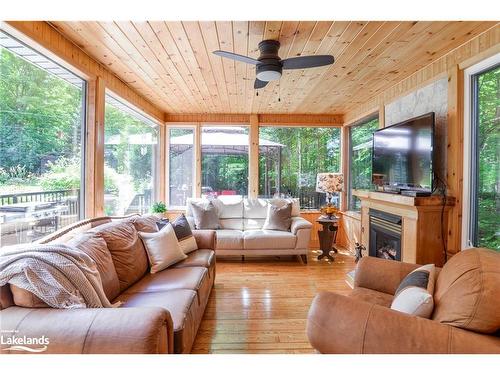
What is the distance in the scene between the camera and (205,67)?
9.95 feet

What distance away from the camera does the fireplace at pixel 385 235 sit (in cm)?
293

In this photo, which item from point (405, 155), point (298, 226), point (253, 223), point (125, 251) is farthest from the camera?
point (253, 223)

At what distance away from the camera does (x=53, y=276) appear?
1.28 m

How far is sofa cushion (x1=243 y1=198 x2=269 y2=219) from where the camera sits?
4660mm

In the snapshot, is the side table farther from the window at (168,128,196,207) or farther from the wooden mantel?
the window at (168,128,196,207)

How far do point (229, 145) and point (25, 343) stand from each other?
4555 millimetres

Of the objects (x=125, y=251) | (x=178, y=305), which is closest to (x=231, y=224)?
(x=125, y=251)

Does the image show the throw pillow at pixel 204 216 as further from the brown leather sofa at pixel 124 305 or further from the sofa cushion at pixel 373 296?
the sofa cushion at pixel 373 296

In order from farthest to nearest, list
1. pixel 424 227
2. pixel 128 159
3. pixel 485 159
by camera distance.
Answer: pixel 128 159 → pixel 424 227 → pixel 485 159

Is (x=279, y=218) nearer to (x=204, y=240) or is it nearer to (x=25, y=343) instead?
(x=204, y=240)

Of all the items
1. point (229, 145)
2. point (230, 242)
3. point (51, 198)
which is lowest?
point (230, 242)

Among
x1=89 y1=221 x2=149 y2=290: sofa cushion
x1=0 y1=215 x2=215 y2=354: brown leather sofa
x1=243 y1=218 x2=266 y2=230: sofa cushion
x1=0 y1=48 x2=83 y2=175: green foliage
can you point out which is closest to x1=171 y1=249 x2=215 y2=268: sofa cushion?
x1=0 y1=215 x2=215 y2=354: brown leather sofa
